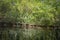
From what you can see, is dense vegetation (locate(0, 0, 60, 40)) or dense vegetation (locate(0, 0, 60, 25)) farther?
dense vegetation (locate(0, 0, 60, 25))

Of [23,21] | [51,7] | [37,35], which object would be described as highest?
[51,7]

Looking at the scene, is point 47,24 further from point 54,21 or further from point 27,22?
point 27,22

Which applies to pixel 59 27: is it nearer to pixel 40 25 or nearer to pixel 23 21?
pixel 40 25

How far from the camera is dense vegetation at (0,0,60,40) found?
502 cm

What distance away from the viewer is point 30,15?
5.51 meters

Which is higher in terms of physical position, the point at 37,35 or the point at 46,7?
the point at 46,7

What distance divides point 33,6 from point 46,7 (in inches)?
14.6

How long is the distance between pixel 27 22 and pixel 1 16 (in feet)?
2.25

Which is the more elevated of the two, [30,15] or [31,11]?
[31,11]

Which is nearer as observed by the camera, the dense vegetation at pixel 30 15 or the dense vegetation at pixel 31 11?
the dense vegetation at pixel 30 15

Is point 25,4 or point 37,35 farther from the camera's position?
point 25,4

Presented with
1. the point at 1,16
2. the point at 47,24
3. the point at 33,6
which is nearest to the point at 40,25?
the point at 47,24

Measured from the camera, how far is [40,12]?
5.54 m

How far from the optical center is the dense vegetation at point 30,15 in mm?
5023
